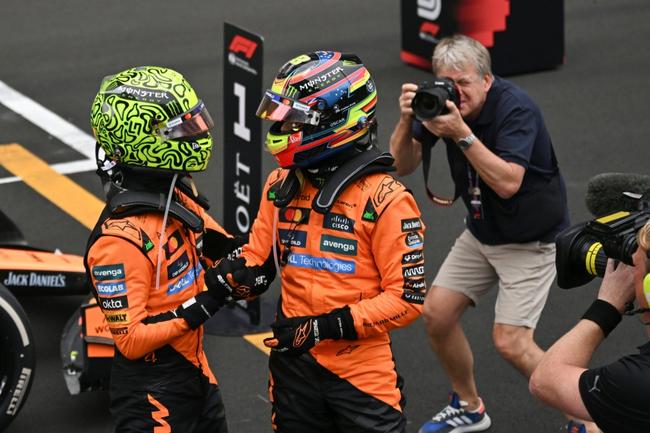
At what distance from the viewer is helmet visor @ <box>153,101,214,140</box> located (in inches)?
182

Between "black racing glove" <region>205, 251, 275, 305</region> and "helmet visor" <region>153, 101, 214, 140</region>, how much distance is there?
0.54m

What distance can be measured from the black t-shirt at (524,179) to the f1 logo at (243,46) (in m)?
1.81

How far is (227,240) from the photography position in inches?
205

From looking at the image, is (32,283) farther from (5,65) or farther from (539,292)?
(5,65)

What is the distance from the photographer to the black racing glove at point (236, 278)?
184 inches

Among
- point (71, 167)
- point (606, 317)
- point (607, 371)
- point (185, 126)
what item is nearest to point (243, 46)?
point (185, 126)

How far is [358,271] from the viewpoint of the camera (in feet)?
15.0

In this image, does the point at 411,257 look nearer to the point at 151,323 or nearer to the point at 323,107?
the point at 323,107

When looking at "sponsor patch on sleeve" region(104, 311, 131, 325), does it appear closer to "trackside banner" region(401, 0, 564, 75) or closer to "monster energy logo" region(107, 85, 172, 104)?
"monster energy logo" region(107, 85, 172, 104)

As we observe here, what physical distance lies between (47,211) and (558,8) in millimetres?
5980

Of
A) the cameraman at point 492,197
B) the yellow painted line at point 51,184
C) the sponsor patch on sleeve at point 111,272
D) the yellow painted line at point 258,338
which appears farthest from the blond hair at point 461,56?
the yellow painted line at point 51,184

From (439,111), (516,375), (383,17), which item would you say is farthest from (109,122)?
(383,17)

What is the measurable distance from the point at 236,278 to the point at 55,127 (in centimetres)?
731

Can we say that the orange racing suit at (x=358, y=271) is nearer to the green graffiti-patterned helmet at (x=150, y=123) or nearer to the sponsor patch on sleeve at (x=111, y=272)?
the green graffiti-patterned helmet at (x=150, y=123)
